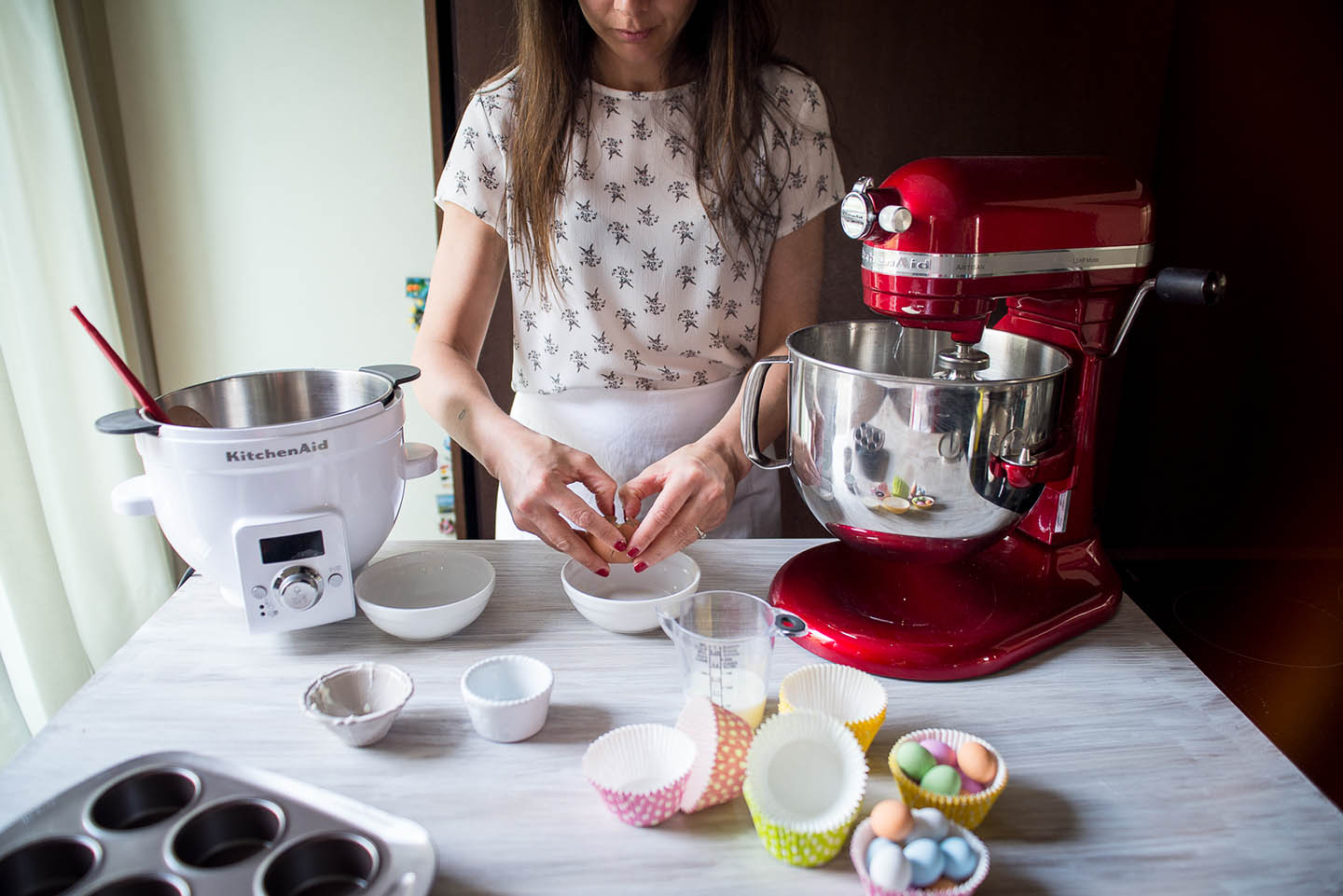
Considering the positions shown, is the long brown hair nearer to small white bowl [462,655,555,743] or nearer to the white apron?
the white apron

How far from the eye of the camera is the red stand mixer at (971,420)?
2.60 feet

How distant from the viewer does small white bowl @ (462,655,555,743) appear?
0.74 m

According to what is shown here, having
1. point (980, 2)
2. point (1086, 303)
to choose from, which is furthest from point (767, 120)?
point (980, 2)

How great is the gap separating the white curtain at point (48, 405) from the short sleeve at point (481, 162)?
97cm

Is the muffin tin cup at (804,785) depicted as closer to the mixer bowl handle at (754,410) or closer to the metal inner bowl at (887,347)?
the mixer bowl handle at (754,410)

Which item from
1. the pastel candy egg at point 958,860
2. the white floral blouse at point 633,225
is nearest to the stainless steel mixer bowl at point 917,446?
the pastel candy egg at point 958,860

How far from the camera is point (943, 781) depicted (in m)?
0.66

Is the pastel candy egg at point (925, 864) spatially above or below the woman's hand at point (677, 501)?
below

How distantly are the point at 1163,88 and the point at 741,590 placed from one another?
5.57 feet

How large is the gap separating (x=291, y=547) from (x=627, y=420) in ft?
2.07

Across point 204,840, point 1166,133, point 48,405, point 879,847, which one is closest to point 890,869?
point 879,847

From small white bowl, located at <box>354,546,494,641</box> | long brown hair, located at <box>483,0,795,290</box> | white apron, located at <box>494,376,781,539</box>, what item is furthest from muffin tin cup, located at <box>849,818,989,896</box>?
long brown hair, located at <box>483,0,795,290</box>

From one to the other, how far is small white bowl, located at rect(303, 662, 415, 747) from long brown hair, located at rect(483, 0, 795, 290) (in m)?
0.69

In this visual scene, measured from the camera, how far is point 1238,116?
6.56 ft
